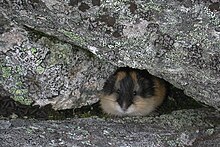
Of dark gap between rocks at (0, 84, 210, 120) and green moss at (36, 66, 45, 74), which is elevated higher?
green moss at (36, 66, 45, 74)

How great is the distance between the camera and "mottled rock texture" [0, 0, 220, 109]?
3.69 meters

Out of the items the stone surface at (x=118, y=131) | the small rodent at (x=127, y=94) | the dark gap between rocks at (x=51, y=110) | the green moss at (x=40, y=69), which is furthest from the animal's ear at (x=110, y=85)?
the green moss at (x=40, y=69)

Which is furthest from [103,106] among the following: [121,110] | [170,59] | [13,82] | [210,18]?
[210,18]

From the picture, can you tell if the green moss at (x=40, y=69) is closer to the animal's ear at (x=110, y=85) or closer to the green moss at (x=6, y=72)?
the green moss at (x=6, y=72)

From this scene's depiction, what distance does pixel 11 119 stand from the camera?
4.46 metres

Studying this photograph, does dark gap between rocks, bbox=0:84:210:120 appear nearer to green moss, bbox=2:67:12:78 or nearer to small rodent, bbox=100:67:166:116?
small rodent, bbox=100:67:166:116

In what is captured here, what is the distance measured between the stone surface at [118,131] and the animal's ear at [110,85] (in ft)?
1.92

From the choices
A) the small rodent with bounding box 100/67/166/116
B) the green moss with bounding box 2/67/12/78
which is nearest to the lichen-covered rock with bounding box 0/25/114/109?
the green moss with bounding box 2/67/12/78

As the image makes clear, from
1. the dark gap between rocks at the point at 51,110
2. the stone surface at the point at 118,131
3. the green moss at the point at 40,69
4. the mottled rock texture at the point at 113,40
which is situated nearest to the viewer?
the mottled rock texture at the point at 113,40

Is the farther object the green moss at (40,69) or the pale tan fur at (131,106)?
the pale tan fur at (131,106)

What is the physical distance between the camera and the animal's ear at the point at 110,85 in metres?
5.18

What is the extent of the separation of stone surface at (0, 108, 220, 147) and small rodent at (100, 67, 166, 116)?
0.62m

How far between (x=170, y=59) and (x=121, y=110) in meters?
1.66

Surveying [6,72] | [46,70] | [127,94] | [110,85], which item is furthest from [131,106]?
[6,72]
